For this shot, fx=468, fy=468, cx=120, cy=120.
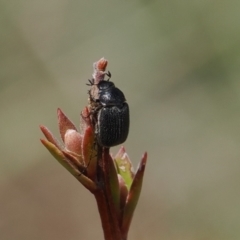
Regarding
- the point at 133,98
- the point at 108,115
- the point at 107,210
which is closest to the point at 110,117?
the point at 108,115

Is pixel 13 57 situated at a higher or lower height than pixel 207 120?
higher

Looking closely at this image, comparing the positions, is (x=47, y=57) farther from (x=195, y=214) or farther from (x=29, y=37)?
(x=195, y=214)

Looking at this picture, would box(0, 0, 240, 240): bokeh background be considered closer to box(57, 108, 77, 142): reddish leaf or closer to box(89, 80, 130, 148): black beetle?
box(89, 80, 130, 148): black beetle

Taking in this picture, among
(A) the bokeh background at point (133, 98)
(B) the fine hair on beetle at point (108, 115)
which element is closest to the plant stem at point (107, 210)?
(B) the fine hair on beetle at point (108, 115)

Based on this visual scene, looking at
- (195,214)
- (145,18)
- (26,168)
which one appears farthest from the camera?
(145,18)

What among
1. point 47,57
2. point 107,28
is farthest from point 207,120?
point 47,57

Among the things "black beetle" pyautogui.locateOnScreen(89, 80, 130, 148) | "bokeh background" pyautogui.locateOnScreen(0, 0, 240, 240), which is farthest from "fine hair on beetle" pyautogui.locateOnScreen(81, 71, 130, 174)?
"bokeh background" pyautogui.locateOnScreen(0, 0, 240, 240)
